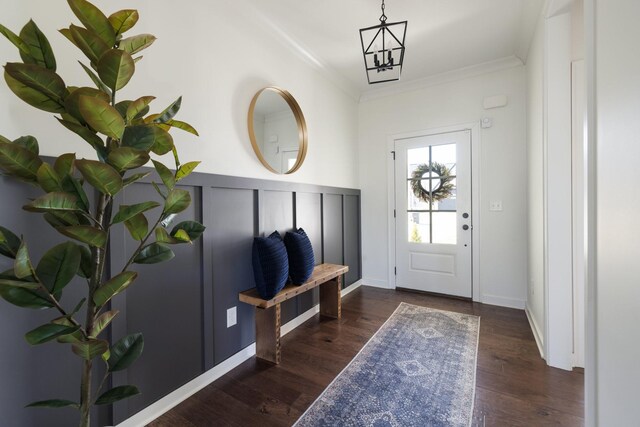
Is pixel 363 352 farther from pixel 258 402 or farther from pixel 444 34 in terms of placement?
pixel 444 34

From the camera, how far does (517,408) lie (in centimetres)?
152

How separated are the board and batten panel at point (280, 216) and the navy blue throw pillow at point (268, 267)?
287mm

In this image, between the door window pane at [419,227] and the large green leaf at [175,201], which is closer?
the large green leaf at [175,201]

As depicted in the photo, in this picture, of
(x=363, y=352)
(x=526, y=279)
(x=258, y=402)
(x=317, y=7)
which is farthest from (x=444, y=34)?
(x=258, y=402)

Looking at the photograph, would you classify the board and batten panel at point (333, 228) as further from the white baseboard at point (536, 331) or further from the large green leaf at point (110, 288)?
the large green leaf at point (110, 288)

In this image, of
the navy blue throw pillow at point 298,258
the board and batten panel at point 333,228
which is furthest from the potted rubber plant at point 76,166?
the board and batten panel at point 333,228

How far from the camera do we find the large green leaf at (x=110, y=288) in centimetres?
84

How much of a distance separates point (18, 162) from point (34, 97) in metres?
0.19

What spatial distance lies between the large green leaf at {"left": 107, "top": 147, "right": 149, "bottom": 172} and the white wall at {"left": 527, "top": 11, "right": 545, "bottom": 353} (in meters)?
2.49

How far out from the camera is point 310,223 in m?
2.83

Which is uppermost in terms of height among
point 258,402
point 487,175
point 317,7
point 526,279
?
point 317,7

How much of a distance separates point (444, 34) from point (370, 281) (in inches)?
114

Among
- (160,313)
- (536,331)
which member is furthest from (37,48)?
(536,331)

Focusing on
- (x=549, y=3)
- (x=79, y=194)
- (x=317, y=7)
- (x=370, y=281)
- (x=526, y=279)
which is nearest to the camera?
(x=79, y=194)
